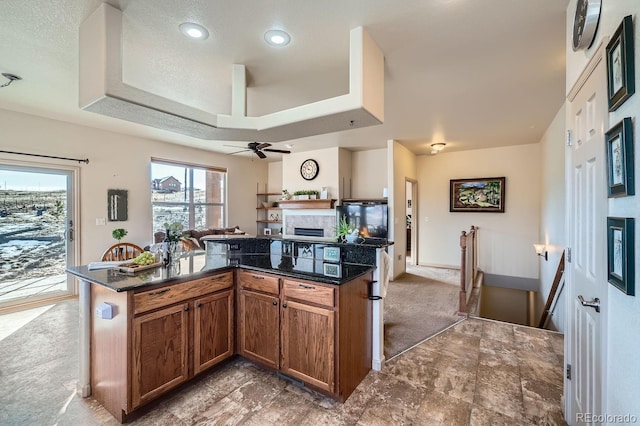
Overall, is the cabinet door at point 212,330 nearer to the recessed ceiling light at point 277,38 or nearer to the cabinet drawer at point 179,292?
the cabinet drawer at point 179,292

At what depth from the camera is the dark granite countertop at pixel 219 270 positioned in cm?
190

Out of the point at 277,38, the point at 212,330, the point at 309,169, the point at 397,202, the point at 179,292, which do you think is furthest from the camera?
the point at 309,169

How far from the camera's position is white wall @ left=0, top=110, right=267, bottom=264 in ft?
13.1

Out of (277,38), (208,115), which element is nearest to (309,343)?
(208,115)

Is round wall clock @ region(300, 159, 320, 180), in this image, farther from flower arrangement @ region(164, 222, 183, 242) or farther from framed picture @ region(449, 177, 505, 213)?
flower arrangement @ region(164, 222, 183, 242)

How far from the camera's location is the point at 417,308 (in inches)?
155

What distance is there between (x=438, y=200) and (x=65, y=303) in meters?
7.19

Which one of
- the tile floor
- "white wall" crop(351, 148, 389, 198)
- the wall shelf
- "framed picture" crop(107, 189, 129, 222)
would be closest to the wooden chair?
the tile floor

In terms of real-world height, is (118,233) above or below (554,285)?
above

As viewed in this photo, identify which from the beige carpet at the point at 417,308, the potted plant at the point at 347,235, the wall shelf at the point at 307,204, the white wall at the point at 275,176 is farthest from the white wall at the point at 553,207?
the white wall at the point at 275,176

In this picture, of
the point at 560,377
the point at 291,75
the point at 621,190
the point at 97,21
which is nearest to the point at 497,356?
the point at 560,377

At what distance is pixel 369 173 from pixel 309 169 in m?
1.38

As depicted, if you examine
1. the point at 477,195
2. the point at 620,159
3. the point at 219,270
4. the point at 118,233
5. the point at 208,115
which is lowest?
the point at 219,270

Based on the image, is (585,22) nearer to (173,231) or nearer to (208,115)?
(208,115)
